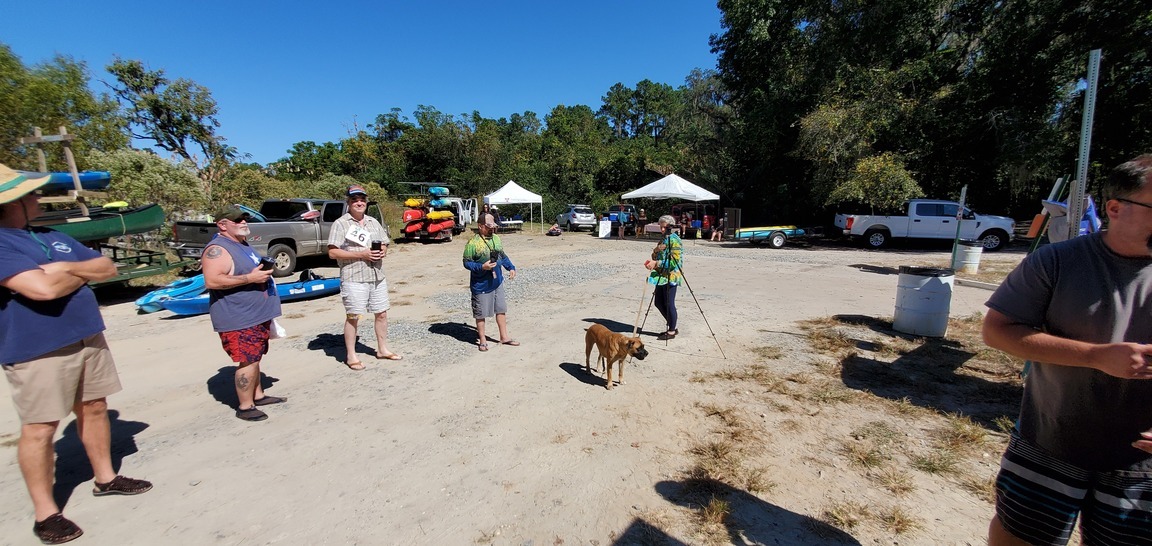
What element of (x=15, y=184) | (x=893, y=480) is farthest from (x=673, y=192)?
(x=15, y=184)

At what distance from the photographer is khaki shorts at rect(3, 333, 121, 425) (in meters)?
2.36

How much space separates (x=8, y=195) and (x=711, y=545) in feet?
13.2

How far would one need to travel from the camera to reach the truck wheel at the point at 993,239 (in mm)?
14675

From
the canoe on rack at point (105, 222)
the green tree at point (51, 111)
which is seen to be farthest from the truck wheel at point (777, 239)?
the green tree at point (51, 111)

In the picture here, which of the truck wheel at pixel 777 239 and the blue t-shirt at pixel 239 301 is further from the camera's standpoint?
the truck wheel at pixel 777 239

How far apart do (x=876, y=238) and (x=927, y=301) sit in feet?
39.6

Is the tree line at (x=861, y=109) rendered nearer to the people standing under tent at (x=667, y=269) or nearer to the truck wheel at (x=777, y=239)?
the truck wheel at (x=777, y=239)

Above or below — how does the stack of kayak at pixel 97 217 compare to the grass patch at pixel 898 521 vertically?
above

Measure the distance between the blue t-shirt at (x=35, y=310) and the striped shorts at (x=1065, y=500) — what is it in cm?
429

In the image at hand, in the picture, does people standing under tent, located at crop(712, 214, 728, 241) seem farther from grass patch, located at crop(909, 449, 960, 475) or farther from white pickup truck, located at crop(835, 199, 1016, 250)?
grass patch, located at crop(909, 449, 960, 475)

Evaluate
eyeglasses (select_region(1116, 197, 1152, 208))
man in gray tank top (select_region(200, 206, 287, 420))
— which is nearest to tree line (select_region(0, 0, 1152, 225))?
man in gray tank top (select_region(200, 206, 287, 420))

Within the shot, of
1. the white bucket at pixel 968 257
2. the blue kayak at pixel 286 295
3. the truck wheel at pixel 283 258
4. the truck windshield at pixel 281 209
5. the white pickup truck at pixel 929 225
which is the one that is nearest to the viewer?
the blue kayak at pixel 286 295

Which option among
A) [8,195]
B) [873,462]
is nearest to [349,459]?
[8,195]

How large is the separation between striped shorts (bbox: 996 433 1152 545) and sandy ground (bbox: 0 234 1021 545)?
103cm
